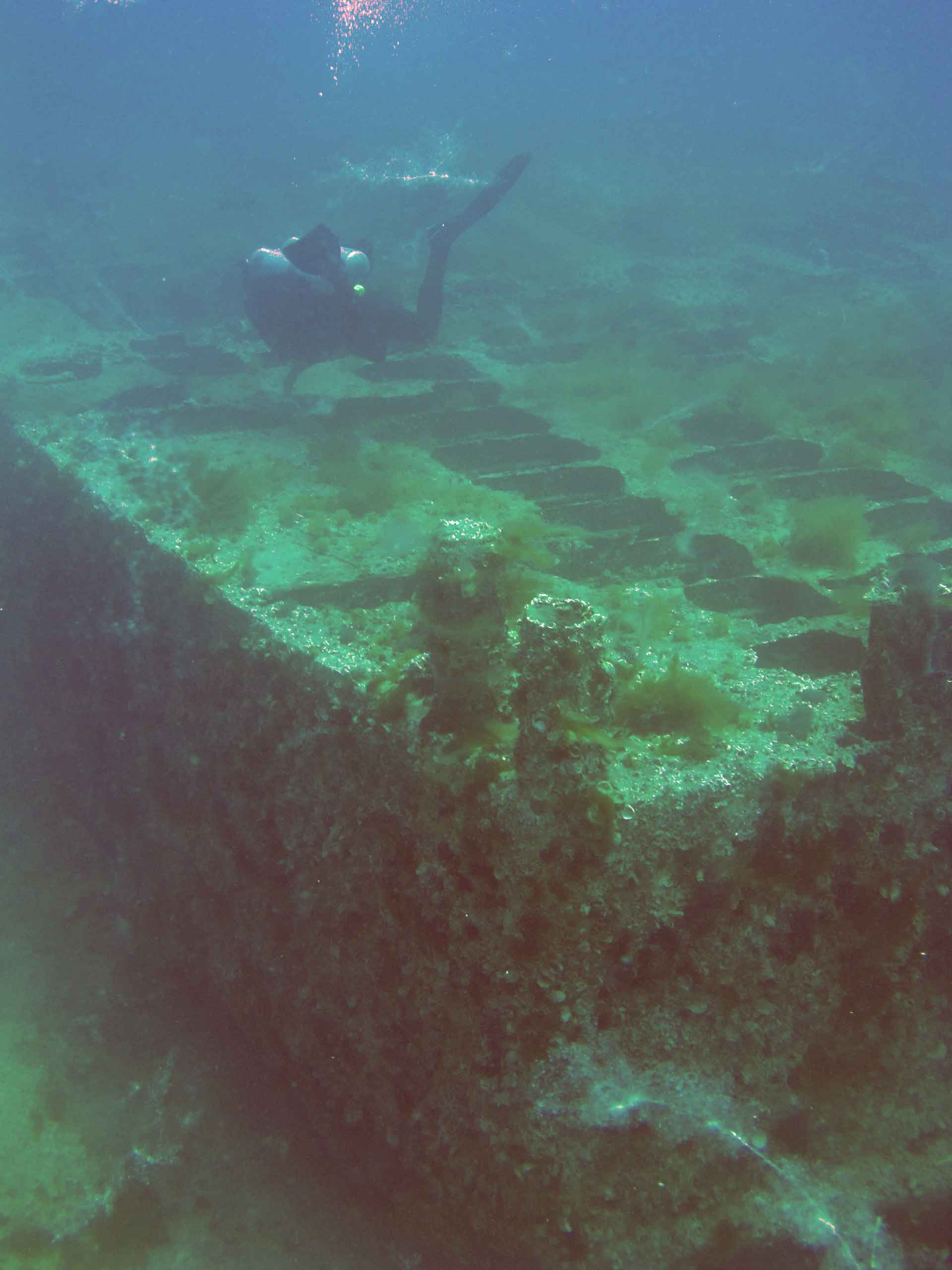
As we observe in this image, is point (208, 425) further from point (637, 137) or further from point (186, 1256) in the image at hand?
point (637, 137)

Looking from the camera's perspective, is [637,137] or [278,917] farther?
[637,137]

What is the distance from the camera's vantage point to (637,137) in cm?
1822

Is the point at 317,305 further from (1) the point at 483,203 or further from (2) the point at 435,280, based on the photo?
(1) the point at 483,203

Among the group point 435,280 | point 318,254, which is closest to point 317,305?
point 318,254

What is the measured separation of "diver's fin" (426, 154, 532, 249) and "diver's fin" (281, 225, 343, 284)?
1947mm

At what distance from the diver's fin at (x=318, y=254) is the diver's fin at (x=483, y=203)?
195 cm

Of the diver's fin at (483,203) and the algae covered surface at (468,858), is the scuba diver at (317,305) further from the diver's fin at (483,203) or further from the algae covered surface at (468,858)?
the algae covered surface at (468,858)

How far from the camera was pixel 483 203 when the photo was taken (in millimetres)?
9586

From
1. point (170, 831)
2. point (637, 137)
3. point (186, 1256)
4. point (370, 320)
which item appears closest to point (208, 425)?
point (370, 320)

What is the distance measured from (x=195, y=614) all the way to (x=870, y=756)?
3.14 metres

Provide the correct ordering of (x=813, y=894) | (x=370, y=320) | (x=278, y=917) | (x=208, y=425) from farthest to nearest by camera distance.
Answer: (x=370, y=320), (x=208, y=425), (x=278, y=917), (x=813, y=894)

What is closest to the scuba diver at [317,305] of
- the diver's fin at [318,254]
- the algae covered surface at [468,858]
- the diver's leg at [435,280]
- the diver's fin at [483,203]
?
the diver's fin at [318,254]

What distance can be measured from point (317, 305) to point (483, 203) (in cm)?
430

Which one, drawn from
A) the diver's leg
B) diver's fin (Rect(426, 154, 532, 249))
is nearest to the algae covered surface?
the diver's leg
